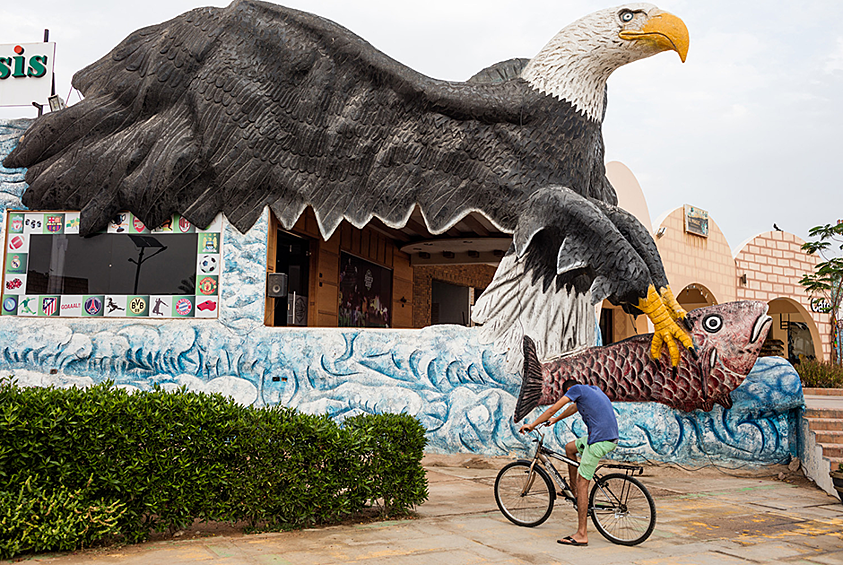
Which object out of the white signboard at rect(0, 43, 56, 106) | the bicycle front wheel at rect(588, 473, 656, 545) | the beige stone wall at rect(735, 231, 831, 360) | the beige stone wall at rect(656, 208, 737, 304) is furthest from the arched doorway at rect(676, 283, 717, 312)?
the white signboard at rect(0, 43, 56, 106)

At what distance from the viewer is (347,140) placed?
395 inches

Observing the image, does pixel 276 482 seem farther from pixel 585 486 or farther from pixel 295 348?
pixel 295 348

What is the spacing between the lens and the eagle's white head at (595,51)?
9.05 m

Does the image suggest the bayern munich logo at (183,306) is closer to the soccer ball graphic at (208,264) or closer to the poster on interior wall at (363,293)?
the soccer ball graphic at (208,264)

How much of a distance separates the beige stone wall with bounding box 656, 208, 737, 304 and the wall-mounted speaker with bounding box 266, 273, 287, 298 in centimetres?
1208

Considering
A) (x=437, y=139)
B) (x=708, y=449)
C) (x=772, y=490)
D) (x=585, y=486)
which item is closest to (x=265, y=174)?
A: (x=437, y=139)

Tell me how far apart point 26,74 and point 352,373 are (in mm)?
8142

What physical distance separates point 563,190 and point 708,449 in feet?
13.3

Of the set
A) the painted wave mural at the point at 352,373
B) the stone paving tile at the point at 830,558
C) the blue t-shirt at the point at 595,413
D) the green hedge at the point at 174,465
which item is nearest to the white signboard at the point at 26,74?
the painted wave mural at the point at 352,373

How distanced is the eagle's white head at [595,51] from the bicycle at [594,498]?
17.9ft

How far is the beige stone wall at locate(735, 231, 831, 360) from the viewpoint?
2344 centimetres

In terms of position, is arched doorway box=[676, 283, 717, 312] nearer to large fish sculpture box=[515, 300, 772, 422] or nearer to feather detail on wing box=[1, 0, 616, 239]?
large fish sculpture box=[515, 300, 772, 422]

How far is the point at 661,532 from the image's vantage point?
6.19 m

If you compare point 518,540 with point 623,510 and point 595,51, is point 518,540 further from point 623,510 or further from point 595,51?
point 595,51
